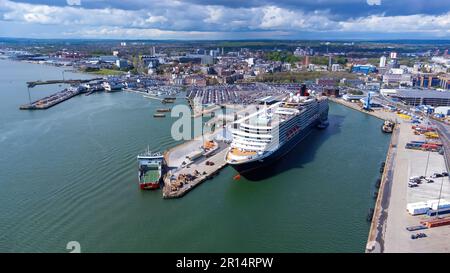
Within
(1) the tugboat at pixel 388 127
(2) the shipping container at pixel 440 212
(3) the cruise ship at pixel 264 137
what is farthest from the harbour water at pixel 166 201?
Result: (1) the tugboat at pixel 388 127

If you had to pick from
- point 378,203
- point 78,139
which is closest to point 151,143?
point 78,139

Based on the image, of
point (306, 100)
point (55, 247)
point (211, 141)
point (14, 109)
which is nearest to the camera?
point (55, 247)

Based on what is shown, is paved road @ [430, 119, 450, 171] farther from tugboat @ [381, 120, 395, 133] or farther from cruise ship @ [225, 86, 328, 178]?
cruise ship @ [225, 86, 328, 178]

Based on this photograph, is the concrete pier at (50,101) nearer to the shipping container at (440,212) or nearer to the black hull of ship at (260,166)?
the black hull of ship at (260,166)

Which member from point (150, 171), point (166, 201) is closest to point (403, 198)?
point (166, 201)

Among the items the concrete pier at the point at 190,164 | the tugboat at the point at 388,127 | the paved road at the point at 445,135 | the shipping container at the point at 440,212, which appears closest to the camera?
the shipping container at the point at 440,212

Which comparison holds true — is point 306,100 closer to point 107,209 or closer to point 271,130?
point 271,130
